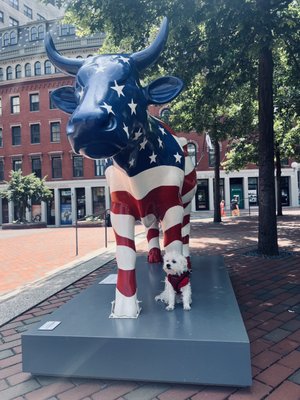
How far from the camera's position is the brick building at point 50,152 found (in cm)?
3144

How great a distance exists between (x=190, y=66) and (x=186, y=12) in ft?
6.82

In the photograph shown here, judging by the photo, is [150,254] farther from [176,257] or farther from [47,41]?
[47,41]

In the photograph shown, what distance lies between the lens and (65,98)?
9.61 ft

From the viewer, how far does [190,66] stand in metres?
8.18

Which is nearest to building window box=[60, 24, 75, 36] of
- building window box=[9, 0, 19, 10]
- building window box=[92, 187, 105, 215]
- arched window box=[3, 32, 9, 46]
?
arched window box=[3, 32, 9, 46]

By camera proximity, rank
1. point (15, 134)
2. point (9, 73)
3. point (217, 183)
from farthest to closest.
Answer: point (15, 134) → point (9, 73) → point (217, 183)

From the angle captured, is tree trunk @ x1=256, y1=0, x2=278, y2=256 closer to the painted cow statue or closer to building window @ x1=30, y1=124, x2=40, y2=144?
the painted cow statue

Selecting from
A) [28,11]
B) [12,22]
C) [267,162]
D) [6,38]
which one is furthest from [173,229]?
[28,11]

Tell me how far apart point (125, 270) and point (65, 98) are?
5.44ft

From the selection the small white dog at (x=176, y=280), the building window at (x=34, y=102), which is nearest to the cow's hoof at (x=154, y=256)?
the small white dog at (x=176, y=280)

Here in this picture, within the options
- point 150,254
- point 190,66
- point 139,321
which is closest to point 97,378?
point 139,321

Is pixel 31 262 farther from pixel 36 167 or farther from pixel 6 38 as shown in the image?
pixel 6 38

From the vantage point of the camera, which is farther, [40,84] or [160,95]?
[40,84]

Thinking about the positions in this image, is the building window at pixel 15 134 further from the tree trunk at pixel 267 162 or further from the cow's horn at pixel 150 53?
the cow's horn at pixel 150 53
